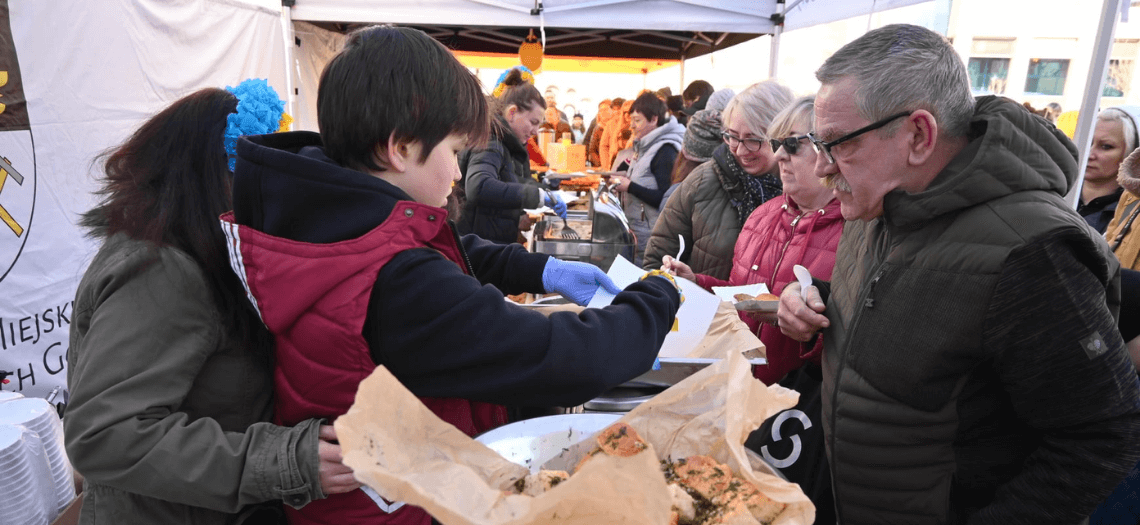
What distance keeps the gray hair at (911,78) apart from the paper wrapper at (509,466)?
651 millimetres

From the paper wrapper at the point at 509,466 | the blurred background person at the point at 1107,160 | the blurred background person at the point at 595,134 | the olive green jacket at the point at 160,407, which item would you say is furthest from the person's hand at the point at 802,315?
the blurred background person at the point at 595,134

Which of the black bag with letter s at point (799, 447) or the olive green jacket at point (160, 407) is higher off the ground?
the olive green jacket at point (160, 407)

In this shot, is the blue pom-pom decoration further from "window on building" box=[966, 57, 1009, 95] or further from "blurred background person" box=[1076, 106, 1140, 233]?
"blurred background person" box=[1076, 106, 1140, 233]

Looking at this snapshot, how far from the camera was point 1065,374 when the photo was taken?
1.08 metres

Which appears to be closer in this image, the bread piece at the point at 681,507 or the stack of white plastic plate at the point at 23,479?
the bread piece at the point at 681,507

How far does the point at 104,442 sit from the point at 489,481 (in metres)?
0.65

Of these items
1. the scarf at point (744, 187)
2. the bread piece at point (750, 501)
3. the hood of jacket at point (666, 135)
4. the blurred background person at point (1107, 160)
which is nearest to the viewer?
the bread piece at point (750, 501)

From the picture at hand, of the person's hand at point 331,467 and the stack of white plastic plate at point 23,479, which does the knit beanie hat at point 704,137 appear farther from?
the stack of white plastic plate at point 23,479

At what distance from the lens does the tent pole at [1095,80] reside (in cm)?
252

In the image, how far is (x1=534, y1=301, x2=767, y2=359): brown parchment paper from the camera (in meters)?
→ 1.54

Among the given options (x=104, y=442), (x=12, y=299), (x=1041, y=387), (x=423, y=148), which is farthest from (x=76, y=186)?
(x=1041, y=387)

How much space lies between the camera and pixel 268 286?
0.98m

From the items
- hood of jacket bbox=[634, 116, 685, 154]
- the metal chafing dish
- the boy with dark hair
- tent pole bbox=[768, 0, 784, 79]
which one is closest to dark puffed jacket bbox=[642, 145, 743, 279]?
the metal chafing dish

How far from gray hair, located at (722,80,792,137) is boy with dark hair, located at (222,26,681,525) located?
61.7 inches
